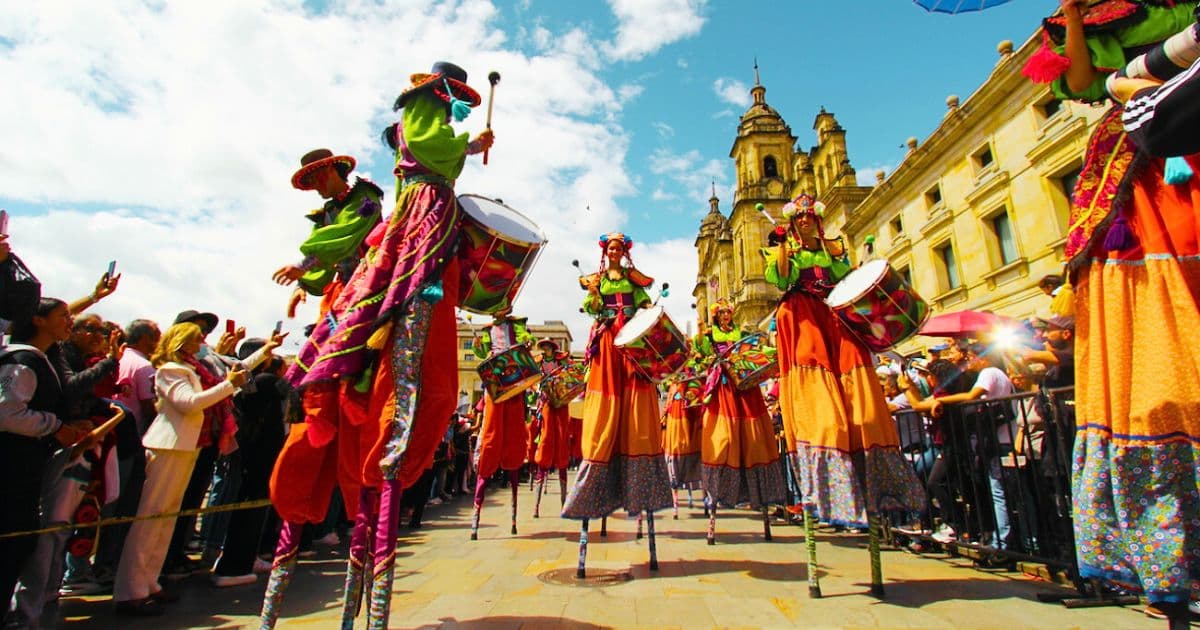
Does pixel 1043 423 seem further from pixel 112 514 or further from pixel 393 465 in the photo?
pixel 112 514

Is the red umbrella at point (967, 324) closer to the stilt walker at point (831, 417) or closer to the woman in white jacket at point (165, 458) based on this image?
the stilt walker at point (831, 417)

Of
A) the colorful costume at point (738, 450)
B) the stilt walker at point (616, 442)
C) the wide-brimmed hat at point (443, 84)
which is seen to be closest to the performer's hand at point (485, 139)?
the wide-brimmed hat at point (443, 84)

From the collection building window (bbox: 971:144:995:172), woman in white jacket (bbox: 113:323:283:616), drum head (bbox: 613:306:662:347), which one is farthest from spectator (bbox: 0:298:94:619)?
building window (bbox: 971:144:995:172)

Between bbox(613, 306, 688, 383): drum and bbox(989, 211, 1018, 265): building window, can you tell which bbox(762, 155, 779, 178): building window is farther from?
bbox(613, 306, 688, 383): drum

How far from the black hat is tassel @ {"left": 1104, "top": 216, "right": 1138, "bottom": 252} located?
6.23 metres

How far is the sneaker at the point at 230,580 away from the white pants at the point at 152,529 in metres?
0.54

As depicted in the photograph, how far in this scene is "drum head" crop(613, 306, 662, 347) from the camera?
4.23 m

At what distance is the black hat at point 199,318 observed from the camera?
15.6ft

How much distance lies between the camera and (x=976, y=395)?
476 centimetres

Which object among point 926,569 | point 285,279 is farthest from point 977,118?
point 285,279

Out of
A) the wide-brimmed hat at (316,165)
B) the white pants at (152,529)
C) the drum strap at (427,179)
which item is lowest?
the white pants at (152,529)

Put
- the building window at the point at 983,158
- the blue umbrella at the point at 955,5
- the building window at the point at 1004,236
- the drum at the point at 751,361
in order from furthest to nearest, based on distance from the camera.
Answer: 1. the building window at the point at 983,158
2. the building window at the point at 1004,236
3. the drum at the point at 751,361
4. the blue umbrella at the point at 955,5

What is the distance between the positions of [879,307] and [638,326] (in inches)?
69.7

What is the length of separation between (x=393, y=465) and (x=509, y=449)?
15.2 feet
